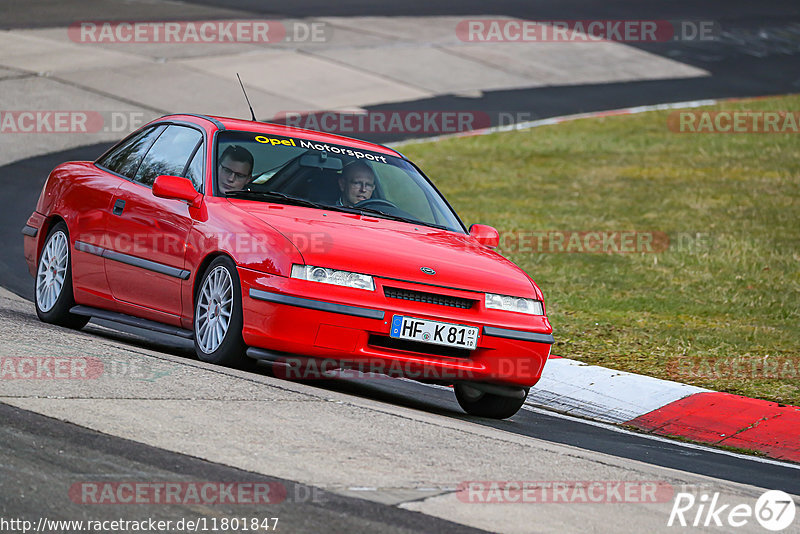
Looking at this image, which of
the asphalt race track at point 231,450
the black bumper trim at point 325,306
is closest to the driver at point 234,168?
the asphalt race track at point 231,450

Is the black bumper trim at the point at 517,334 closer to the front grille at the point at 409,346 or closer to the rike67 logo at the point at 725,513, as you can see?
the front grille at the point at 409,346

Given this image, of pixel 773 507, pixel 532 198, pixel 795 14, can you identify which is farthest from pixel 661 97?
pixel 773 507

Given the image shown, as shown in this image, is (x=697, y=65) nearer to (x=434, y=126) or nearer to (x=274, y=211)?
(x=434, y=126)

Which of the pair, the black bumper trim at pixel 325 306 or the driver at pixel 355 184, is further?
the driver at pixel 355 184

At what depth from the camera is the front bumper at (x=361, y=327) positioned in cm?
723

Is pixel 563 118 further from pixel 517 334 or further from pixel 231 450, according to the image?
pixel 231 450

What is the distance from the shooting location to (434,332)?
736 centimetres

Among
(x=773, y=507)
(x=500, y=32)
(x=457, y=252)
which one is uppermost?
(x=500, y=32)

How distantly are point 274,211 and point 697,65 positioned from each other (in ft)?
76.2

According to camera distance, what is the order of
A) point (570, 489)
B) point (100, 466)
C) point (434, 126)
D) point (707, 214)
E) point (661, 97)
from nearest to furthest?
point (100, 466), point (570, 489), point (707, 214), point (434, 126), point (661, 97)

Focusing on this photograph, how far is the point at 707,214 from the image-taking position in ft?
56.9

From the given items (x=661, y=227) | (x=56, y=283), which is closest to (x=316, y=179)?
(x=56, y=283)

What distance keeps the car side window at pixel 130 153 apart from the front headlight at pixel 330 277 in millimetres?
2222

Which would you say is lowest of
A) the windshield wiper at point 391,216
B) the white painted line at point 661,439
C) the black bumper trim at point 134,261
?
the white painted line at point 661,439
